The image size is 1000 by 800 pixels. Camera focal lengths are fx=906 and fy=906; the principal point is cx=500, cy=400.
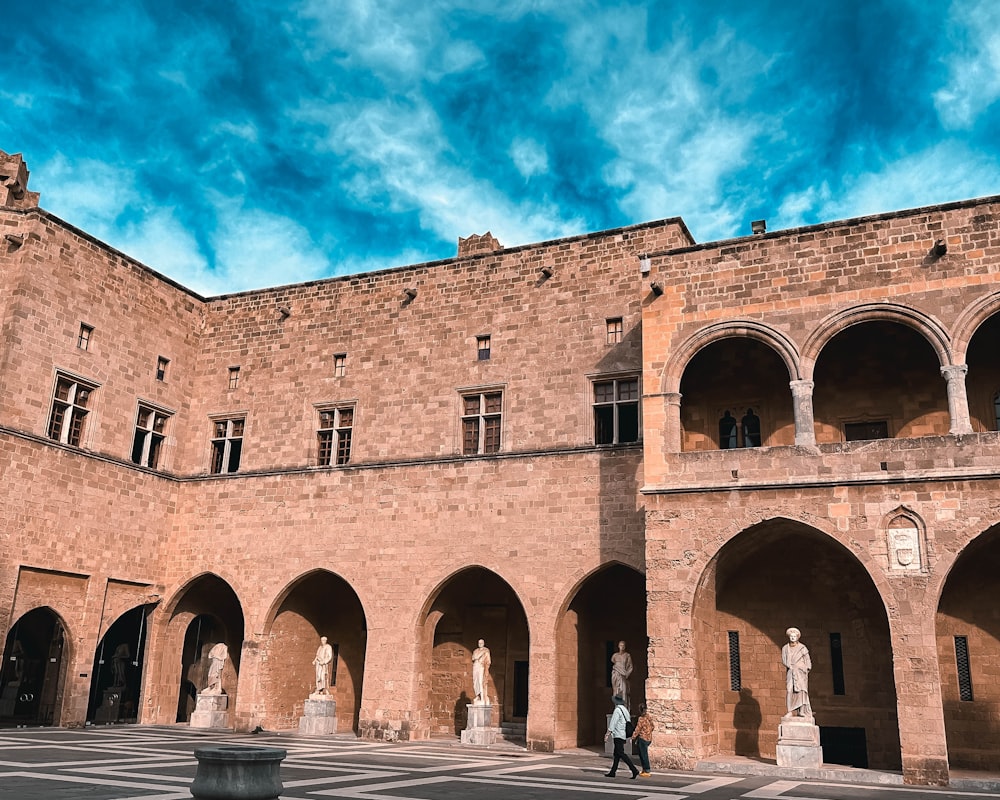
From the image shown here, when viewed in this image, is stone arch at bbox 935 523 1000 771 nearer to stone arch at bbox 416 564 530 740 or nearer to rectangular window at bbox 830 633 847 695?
rectangular window at bbox 830 633 847 695

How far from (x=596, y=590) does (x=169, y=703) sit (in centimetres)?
1079

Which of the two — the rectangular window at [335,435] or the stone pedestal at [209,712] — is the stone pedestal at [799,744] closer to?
the rectangular window at [335,435]

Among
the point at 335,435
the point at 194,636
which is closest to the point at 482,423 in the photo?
the point at 335,435

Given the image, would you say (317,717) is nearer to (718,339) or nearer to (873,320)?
(718,339)

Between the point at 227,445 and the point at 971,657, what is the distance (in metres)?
17.2

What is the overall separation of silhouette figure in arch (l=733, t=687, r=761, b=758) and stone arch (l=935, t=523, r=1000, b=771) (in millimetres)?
3264

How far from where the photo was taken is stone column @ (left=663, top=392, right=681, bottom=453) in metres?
16.4

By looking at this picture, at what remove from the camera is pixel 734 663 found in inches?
695

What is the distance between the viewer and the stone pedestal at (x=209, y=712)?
835 inches

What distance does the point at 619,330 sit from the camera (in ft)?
64.3

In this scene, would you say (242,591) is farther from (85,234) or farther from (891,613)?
(891,613)

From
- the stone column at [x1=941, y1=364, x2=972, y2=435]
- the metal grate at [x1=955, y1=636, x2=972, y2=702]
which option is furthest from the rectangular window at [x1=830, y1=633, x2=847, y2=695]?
the stone column at [x1=941, y1=364, x2=972, y2=435]

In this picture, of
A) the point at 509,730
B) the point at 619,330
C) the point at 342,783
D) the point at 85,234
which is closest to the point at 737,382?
the point at 619,330

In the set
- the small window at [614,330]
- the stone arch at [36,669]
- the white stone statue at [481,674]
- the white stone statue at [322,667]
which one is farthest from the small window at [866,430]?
the stone arch at [36,669]
